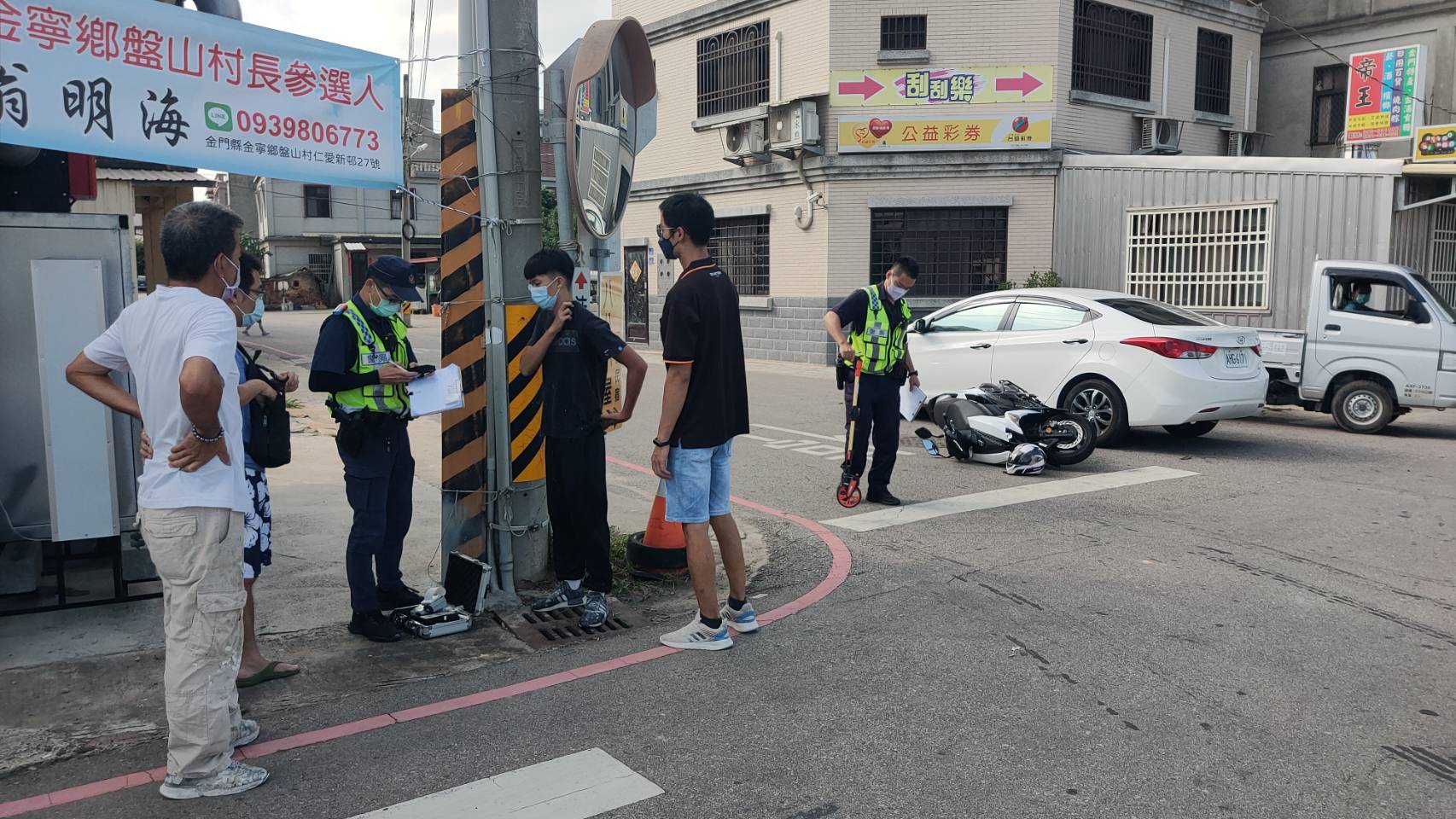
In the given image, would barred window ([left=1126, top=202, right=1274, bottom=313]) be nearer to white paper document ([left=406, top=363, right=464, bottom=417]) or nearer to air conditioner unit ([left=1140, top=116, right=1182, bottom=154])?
air conditioner unit ([left=1140, top=116, right=1182, bottom=154])

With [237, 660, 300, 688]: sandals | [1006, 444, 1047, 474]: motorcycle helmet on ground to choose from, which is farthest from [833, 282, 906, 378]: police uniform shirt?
[237, 660, 300, 688]: sandals

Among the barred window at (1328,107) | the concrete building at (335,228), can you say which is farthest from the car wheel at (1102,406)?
the concrete building at (335,228)

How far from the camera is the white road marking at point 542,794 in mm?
3430

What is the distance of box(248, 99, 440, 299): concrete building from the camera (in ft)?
169

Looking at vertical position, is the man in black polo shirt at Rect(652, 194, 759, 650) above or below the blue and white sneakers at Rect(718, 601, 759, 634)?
above

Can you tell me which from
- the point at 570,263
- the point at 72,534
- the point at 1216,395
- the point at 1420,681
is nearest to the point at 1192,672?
the point at 1420,681

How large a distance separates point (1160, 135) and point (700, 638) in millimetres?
18574

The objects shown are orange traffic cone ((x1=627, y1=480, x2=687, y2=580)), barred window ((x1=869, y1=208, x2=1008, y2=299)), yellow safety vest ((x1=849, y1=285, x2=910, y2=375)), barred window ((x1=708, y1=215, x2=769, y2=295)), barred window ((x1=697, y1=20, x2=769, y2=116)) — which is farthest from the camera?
barred window ((x1=708, y1=215, x2=769, y2=295))

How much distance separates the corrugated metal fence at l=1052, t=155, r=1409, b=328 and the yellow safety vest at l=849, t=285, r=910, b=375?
11123 mm

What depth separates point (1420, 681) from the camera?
14.9 feet

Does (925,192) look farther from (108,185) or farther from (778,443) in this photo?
(108,185)

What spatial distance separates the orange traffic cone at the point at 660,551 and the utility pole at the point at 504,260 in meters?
0.74

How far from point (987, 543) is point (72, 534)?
16.8 feet

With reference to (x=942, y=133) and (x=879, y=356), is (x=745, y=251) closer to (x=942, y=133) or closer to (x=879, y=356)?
(x=942, y=133)
